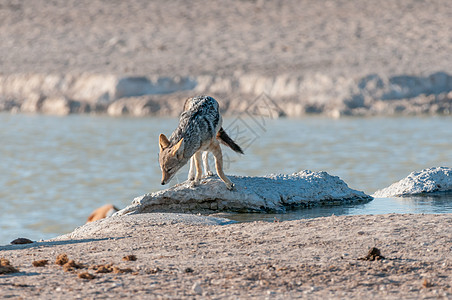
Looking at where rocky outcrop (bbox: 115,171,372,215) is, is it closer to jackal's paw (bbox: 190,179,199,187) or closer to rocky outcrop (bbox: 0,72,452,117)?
jackal's paw (bbox: 190,179,199,187)

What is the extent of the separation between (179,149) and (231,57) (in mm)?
25207

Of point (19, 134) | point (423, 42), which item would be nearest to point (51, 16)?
point (19, 134)

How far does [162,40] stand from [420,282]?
31.0 meters

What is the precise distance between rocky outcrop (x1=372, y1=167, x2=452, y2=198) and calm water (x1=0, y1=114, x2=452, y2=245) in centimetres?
279

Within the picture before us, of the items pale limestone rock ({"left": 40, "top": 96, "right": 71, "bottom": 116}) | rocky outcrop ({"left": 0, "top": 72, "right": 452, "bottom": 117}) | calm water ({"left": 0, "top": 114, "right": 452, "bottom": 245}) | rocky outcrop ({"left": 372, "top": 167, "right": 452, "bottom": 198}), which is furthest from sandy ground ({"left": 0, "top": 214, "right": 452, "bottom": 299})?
pale limestone rock ({"left": 40, "top": 96, "right": 71, "bottom": 116})

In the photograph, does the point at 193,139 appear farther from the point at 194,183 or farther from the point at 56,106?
the point at 56,106

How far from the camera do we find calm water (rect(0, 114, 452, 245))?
17.6 metres

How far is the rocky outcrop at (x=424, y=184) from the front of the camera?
9367mm

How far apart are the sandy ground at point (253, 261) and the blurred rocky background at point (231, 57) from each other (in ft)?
73.3

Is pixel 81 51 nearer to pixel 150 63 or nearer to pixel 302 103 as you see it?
pixel 150 63

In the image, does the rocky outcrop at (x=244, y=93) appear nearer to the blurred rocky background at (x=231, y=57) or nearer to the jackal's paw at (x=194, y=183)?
the blurred rocky background at (x=231, y=57)

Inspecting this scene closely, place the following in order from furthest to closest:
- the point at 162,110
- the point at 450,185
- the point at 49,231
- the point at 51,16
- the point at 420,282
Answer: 1. the point at 51,16
2. the point at 162,110
3. the point at 49,231
4. the point at 450,185
5. the point at 420,282

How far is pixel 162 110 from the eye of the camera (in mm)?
31500

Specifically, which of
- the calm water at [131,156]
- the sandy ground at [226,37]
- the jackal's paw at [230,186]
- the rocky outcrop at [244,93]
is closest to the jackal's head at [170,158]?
the jackal's paw at [230,186]
